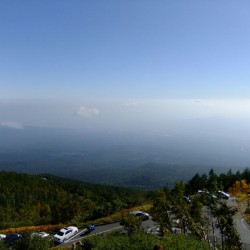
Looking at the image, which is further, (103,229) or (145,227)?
(103,229)

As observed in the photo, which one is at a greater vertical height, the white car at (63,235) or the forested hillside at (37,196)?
the white car at (63,235)

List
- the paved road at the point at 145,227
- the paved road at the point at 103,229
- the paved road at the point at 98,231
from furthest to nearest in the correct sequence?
the paved road at the point at 103,229 < the paved road at the point at 98,231 < the paved road at the point at 145,227

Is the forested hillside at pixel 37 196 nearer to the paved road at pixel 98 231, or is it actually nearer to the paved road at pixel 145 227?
the paved road at pixel 98 231

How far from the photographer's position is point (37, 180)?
322 ft

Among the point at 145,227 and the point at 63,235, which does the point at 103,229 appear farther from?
the point at 145,227

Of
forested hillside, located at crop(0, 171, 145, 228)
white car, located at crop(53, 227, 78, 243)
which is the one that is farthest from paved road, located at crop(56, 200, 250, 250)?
forested hillside, located at crop(0, 171, 145, 228)

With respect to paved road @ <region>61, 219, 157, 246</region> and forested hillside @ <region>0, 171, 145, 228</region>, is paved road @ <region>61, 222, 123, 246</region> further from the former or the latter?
forested hillside @ <region>0, 171, 145, 228</region>

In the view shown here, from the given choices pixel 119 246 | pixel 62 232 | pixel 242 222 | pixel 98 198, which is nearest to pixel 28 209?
pixel 98 198

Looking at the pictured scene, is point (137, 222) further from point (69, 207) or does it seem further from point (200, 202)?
point (69, 207)

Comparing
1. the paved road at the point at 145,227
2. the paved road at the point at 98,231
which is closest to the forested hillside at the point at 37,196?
the paved road at the point at 98,231

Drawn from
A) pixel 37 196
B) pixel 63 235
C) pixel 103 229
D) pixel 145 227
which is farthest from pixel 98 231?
pixel 37 196

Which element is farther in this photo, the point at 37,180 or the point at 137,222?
the point at 37,180

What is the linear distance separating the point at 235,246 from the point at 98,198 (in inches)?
2575

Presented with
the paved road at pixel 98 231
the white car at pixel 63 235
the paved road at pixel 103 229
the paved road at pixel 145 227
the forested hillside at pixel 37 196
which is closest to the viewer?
the paved road at pixel 145 227
